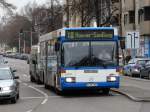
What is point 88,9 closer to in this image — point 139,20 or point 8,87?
point 139,20

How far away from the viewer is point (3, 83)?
20.2m

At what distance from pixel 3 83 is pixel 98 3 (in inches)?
1826

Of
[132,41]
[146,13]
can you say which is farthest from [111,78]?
[146,13]

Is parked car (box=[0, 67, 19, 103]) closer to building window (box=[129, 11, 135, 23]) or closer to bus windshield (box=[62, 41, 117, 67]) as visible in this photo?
bus windshield (box=[62, 41, 117, 67])

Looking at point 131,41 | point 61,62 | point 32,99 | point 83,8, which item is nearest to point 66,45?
point 61,62

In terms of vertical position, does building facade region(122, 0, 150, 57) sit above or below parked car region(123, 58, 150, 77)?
above

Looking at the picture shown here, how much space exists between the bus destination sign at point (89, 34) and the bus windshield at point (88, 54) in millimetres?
251

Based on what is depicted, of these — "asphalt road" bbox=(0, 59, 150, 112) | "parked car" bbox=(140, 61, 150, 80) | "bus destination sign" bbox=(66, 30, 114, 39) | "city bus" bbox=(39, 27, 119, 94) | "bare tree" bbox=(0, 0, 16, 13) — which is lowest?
"asphalt road" bbox=(0, 59, 150, 112)

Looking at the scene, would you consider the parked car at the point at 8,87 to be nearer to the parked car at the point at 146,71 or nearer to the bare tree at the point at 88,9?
the parked car at the point at 146,71

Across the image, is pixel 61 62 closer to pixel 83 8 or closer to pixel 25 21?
pixel 83 8

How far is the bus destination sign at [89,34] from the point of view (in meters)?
23.1

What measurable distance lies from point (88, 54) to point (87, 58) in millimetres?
164

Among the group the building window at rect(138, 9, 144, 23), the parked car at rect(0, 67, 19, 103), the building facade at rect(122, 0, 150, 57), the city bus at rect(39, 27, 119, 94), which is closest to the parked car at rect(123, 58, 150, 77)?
the building facade at rect(122, 0, 150, 57)

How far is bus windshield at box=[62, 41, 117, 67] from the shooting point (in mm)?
22812
